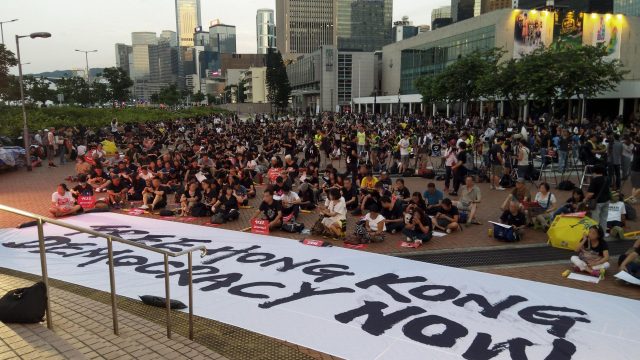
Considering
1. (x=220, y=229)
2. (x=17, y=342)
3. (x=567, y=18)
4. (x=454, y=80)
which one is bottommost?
(x=220, y=229)

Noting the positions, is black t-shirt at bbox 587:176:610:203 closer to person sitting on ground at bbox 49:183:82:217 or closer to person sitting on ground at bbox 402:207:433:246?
person sitting on ground at bbox 402:207:433:246

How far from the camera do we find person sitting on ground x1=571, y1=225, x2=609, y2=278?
27.5 feet

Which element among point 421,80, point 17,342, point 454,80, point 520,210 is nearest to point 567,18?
point 421,80

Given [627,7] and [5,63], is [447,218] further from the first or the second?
[627,7]

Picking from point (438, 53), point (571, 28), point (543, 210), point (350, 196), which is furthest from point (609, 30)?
point (350, 196)

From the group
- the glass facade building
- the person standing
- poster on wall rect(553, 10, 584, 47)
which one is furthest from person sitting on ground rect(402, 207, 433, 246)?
poster on wall rect(553, 10, 584, 47)

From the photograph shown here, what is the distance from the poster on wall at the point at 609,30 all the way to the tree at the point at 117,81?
68593 millimetres

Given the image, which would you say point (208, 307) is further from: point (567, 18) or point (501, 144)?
point (567, 18)

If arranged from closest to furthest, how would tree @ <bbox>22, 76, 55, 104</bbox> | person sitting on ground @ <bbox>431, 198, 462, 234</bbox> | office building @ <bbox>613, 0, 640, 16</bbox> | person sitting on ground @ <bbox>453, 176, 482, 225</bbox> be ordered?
person sitting on ground @ <bbox>431, 198, 462, 234</bbox>
person sitting on ground @ <bbox>453, 176, 482, 225</bbox>
office building @ <bbox>613, 0, 640, 16</bbox>
tree @ <bbox>22, 76, 55, 104</bbox>

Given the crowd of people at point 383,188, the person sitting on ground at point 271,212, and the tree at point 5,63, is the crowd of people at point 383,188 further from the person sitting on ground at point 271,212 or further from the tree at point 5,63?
the tree at point 5,63

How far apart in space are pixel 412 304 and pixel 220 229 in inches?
243

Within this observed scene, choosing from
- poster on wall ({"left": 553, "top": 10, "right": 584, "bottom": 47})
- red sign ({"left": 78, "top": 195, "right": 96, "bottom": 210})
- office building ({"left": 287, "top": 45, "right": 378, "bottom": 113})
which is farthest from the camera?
office building ({"left": 287, "top": 45, "right": 378, "bottom": 113})

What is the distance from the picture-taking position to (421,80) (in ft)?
179

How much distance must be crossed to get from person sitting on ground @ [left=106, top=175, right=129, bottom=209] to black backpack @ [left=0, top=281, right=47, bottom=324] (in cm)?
1022
